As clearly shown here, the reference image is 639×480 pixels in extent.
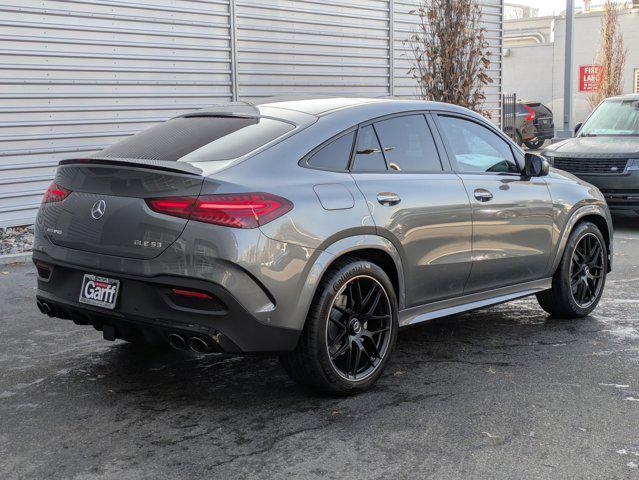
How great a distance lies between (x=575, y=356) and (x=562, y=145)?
7843 mm

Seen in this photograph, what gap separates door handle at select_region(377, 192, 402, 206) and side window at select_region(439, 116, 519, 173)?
84 cm

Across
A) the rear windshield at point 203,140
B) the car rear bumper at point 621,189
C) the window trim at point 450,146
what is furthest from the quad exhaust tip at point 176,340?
the car rear bumper at point 621,189

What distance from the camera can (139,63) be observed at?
40.1ft

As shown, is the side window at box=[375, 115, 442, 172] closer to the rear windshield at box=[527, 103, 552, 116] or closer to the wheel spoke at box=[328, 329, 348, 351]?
the wheel spoke at box=[328, 329, 348, 351]

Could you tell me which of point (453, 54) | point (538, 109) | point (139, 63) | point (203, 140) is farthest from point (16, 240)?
point (538, 109)

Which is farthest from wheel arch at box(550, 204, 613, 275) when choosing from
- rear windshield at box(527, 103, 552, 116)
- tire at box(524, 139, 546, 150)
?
rear windshield at box(527, 103, 552, 116)

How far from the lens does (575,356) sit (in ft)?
18.9

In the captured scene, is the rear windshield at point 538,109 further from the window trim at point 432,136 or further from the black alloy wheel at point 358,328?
the black alloy wheel at point 358,328

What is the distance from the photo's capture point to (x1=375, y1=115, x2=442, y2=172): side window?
17.3 feet

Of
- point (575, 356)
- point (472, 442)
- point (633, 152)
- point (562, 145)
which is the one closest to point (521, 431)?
point (472, 442)

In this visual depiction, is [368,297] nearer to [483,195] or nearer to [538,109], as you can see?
[483,195]

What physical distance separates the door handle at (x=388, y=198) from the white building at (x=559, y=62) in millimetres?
35017

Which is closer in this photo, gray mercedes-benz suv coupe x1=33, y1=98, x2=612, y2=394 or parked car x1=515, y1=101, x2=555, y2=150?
gray mercedes-benz suv coupe x1=33, y1=98, x2=612, y2=394

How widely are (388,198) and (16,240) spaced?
6649mm
